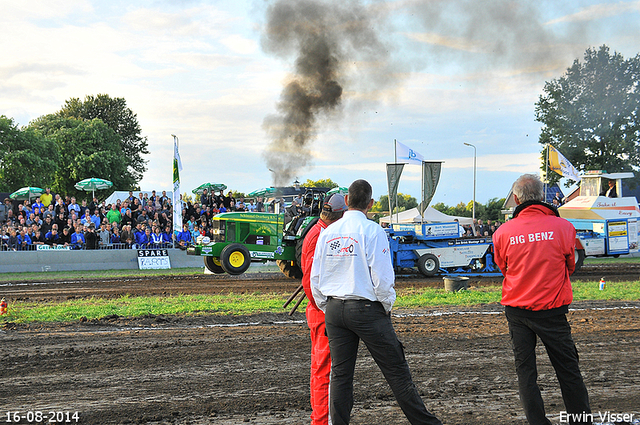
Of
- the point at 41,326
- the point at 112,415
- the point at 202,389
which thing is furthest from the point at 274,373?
the point at 41,326

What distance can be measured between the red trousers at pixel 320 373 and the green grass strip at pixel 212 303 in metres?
5.82

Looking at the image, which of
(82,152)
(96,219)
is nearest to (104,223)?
(96,219)

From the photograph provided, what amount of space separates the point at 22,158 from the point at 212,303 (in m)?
43.6

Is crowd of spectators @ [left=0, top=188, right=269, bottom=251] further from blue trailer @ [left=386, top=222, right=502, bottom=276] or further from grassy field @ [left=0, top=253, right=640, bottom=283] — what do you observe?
blue trailer @ [left=386, top=222, right=502, bottom=276]

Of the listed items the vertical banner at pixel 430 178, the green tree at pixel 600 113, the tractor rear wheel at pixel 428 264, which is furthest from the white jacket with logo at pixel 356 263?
the green tree at pixel 600 113

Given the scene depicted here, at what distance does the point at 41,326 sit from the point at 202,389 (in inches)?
192

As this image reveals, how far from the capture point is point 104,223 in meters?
20.3

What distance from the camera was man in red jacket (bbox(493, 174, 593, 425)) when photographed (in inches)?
154

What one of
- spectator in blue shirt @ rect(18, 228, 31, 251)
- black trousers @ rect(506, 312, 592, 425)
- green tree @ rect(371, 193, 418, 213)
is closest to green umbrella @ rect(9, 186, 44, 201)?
spectator in blue shirt @ rect(18, 228, 31, 251)

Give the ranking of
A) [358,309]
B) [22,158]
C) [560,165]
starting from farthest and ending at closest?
[22,158]
[560,165]
[358,309]

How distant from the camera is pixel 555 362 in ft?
13.0

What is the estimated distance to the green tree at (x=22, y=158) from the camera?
4691 cm

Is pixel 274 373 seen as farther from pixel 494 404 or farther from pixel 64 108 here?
pixel 64 108

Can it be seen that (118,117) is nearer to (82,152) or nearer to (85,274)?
(82,152)
